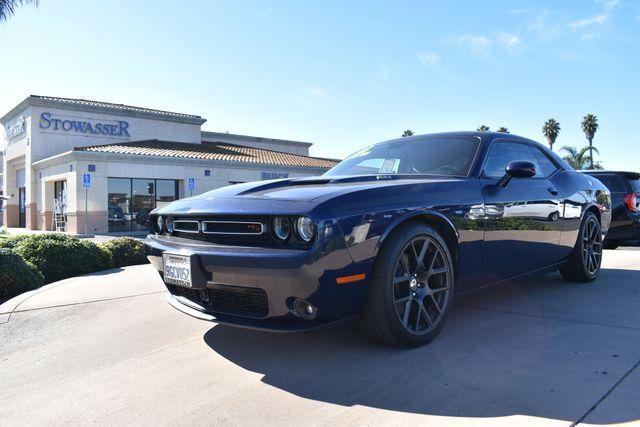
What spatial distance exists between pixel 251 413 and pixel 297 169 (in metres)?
26.4

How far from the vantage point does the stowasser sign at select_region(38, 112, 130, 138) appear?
24516mm

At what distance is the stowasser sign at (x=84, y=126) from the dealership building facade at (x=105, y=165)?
1.8 inches

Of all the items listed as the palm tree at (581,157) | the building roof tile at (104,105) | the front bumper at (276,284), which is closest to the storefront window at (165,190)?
the building roof tile at (104,105)

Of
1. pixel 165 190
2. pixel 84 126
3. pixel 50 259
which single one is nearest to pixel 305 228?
pixel 50 259

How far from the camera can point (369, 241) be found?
2.67 meters

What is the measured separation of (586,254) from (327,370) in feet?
11.5

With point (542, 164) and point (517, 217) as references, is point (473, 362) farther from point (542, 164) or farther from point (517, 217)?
point (542, 164)

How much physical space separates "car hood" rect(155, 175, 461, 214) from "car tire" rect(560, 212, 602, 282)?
215 cm

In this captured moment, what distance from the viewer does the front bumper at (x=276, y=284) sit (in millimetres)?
2482

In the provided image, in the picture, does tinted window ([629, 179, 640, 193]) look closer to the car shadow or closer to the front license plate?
the car shadow

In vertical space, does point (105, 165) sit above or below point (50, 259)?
above

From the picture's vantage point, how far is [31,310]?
4.31 meters

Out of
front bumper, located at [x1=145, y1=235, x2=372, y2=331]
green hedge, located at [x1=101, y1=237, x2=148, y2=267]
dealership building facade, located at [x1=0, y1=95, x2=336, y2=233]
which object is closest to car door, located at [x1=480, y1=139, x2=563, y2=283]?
front bumper, located at [x1=145, y1=235, x2=372, y2=331]

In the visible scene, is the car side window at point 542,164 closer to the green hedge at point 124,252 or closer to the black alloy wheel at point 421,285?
the black alloy wheel at point 421,285
